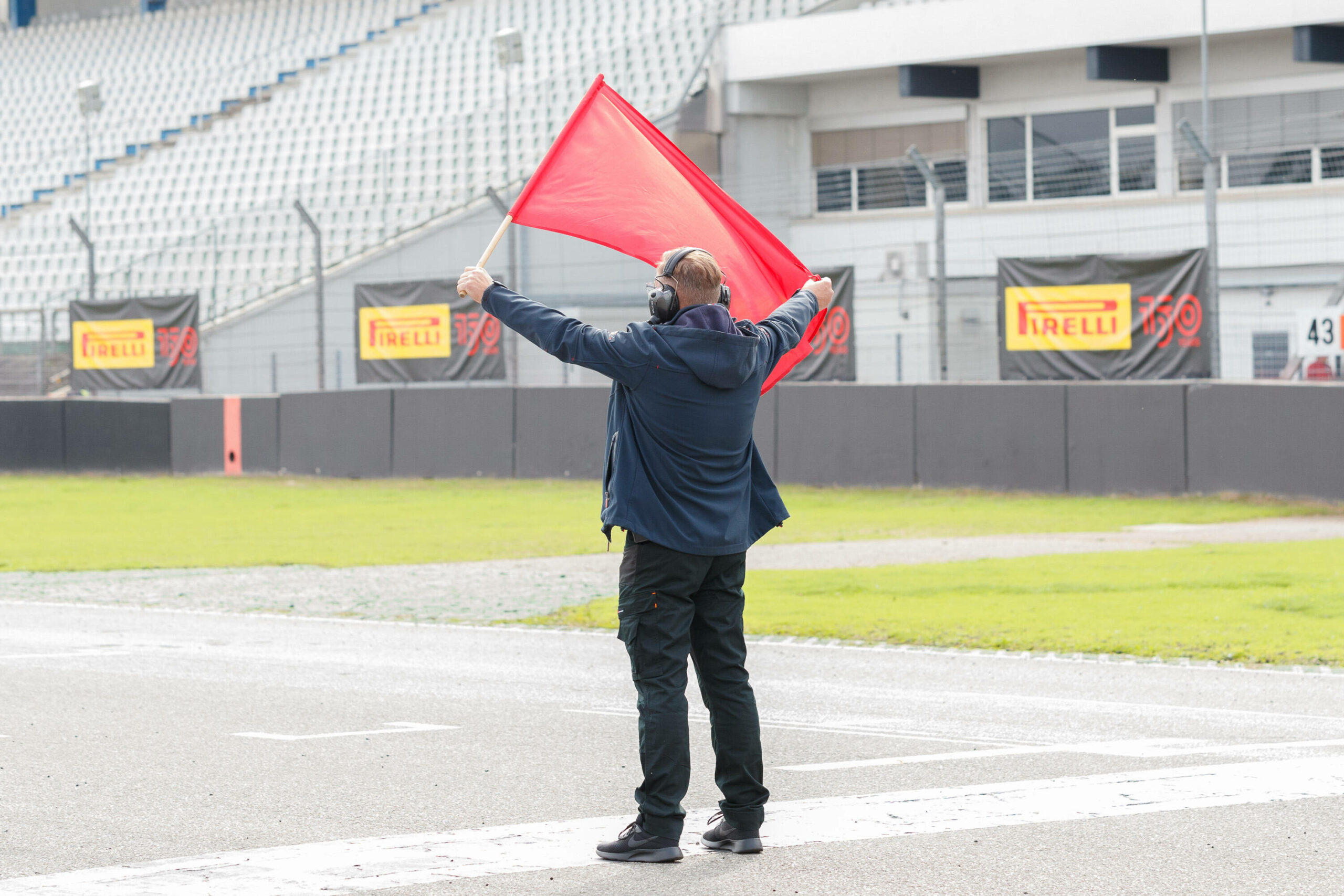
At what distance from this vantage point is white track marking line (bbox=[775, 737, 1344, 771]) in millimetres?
6812

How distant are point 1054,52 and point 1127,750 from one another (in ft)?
93.0

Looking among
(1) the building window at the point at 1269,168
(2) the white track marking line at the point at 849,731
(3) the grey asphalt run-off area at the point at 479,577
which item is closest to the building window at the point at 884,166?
(1) the building window at the point at 1269,168

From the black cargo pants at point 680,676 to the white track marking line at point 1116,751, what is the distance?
125 cm

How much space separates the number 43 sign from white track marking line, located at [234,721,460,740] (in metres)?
14.4

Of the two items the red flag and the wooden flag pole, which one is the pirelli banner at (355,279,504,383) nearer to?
the red flag

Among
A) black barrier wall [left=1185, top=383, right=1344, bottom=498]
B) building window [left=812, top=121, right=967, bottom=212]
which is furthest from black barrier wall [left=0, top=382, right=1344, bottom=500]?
building window [left=812, top=121, right=967, bottom=212]

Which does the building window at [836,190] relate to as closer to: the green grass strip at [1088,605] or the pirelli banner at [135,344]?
the pirelli banner at [135,344]

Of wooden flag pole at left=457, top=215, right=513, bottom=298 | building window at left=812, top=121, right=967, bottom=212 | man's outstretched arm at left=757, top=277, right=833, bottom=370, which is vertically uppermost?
building window at left=812, top=121, right=967, bottom=212

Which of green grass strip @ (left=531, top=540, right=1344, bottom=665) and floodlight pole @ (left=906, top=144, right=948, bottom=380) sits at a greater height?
floodlight pole @ (left=906, top=144, right=948, bottom=380)

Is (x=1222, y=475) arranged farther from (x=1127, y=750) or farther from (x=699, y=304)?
(x=699, y=304)

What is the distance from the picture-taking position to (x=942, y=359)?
21.6m

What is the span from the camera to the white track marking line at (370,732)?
7.43 m

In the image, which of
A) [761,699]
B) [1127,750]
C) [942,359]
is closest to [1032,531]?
[942,359]

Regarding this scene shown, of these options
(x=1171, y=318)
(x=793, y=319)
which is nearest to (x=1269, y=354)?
(x=1171, y=318)
